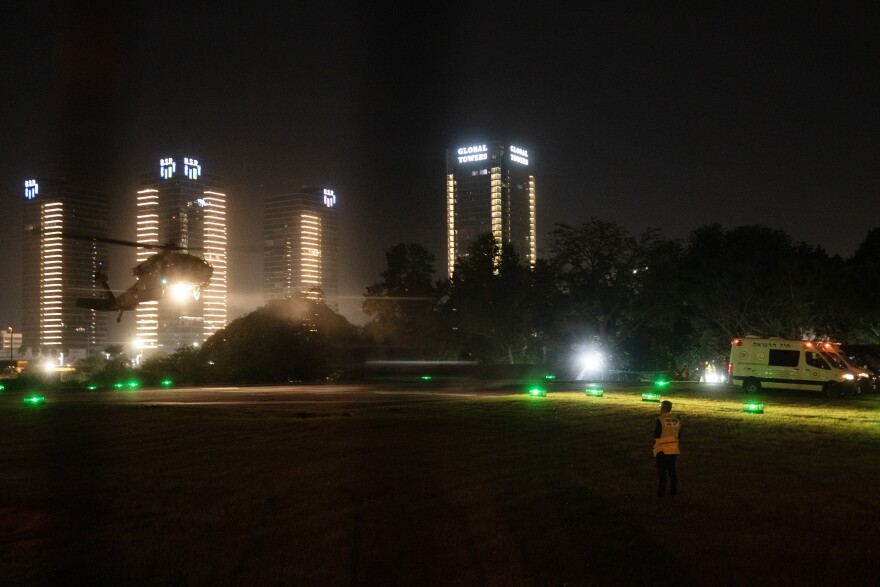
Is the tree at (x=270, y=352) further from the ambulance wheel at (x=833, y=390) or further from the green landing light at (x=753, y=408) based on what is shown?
the green landing light at (x=753, y=408)

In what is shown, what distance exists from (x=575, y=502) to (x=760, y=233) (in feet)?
212

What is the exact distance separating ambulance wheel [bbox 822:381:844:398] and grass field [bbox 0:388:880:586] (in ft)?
46.1

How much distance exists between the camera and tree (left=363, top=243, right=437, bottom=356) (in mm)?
108875

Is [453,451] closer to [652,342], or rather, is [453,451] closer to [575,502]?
[575,502]

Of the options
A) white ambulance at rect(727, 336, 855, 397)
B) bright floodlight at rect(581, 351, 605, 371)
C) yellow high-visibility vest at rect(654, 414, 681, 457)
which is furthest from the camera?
bright floodlight at rect(581, 351, 605, 371)

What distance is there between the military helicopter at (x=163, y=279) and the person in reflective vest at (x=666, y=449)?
17.7 m

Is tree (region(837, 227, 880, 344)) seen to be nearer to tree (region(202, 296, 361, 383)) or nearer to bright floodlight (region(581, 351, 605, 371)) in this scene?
bright floodlight (region(581, 351, 605, 371))

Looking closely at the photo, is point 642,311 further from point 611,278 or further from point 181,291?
point 181,291

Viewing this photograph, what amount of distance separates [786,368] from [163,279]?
1091 inches

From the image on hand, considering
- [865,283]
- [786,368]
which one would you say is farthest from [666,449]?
[865,283]

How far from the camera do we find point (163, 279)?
26109 millimetres

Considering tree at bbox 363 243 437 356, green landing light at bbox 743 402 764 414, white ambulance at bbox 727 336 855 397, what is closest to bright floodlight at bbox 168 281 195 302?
green landing light at bbox 743 402 764 414

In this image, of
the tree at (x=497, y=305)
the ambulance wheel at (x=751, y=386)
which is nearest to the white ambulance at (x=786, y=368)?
the ambulance wheel at (x=751, y=386)

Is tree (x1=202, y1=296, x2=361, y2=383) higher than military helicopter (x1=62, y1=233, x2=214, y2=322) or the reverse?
the reverse
